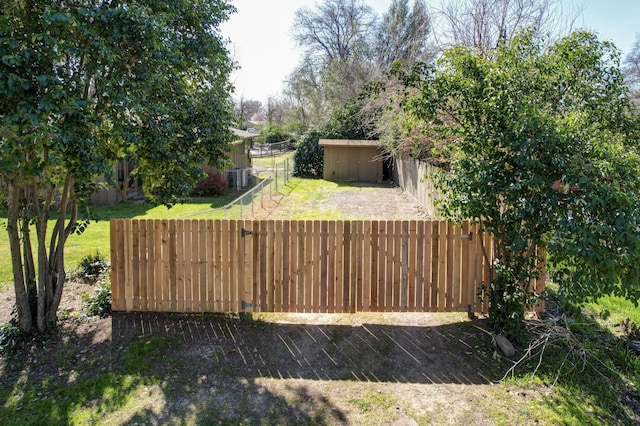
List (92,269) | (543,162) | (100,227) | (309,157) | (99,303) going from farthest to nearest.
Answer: (309,157) < (100,227) < (92,269) < (99,303) < (543,162)

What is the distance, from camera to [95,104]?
4879mm

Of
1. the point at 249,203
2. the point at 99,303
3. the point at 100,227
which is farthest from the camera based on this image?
the point at 249,203

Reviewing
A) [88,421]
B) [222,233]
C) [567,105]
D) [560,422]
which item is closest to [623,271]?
[560,422]

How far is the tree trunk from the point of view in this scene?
5.29 meters

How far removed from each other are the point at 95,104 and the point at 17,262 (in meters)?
2.16

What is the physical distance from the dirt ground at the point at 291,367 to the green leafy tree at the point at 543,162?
102 centimetres

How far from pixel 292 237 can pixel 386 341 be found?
5.84 feet

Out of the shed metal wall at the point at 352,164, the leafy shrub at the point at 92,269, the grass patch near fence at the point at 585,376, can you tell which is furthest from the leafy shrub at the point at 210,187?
the grass patch near fence at the point at 585,376

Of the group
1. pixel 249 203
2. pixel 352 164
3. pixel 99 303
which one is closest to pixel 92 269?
pixel 99 303

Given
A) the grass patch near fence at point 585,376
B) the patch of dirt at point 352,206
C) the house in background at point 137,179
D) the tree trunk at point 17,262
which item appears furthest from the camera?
the house in background at point 137,179

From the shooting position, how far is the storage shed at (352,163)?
2711cm

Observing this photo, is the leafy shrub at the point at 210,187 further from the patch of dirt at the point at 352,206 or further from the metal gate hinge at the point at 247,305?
the metal gate hinge at the point at 247,305

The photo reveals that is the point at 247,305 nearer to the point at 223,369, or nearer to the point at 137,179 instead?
the point at 223,369

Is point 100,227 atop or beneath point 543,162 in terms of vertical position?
beneath
